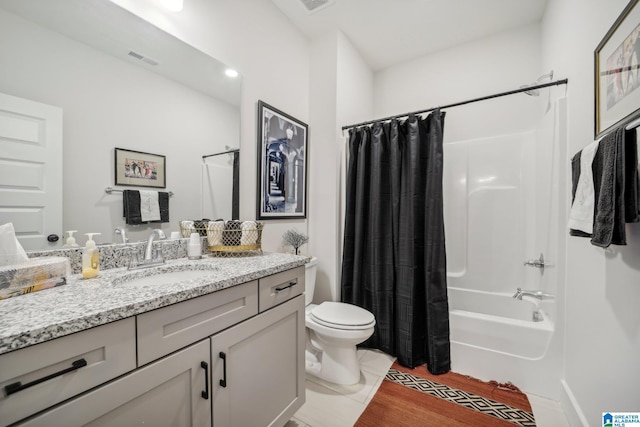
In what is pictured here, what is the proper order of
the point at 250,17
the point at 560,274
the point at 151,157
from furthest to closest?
the point at 250,17 → the point at 560,274 → the point at 151,157

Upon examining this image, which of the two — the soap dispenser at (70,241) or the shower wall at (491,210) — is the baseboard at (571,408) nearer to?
the shower wall at (491,210)

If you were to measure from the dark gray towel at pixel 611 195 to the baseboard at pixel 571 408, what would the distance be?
0.95 m

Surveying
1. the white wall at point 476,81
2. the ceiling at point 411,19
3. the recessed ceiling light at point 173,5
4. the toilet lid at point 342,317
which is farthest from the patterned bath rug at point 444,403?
the ceiling at point 411,19

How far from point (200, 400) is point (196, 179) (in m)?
1.05

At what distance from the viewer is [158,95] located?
4.23 feet

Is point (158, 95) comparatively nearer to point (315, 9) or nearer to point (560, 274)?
point (315, 9)

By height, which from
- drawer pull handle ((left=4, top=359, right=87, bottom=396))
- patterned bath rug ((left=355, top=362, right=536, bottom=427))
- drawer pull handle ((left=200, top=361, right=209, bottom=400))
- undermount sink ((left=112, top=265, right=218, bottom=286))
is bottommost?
patterned bath rug ((left=355, top=362, right=536, bottom=427))

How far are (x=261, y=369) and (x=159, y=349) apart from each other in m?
0.48

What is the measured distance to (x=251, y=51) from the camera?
1.78 m

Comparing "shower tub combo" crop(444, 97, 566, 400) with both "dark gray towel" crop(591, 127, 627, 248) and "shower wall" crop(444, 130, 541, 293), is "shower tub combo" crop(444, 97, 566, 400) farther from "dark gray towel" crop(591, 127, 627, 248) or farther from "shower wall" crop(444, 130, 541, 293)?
"dark gray towel" crop(591, 127, 627, 248)

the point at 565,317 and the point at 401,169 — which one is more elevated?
the point at 401,169

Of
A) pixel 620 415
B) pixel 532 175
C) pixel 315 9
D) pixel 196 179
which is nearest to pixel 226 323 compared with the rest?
pixel 196 179

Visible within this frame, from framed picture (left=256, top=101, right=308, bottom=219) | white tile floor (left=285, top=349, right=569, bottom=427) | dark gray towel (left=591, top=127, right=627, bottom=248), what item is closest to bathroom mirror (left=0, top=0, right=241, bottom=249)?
framed picture (left=256, top=101, right=308, bottom=219)

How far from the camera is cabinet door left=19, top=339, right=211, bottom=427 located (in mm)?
595
